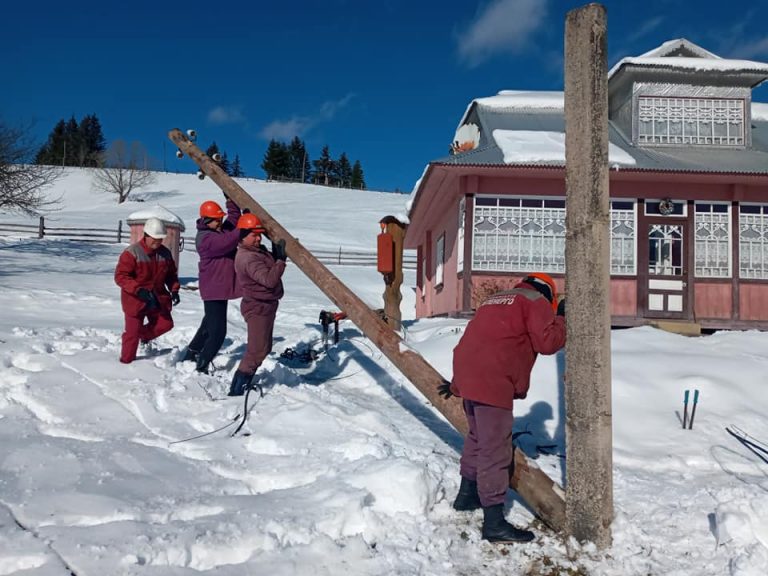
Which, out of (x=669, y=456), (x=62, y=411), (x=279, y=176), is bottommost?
(x=669, y=456)

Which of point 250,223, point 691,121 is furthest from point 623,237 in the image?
point 250,223

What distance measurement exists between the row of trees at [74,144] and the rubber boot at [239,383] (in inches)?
3078

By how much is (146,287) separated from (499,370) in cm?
422

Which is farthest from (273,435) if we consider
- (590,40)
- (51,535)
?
(590,40)

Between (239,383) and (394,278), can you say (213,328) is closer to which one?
(239,383)

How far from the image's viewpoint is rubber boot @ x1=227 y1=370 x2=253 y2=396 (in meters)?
5.57

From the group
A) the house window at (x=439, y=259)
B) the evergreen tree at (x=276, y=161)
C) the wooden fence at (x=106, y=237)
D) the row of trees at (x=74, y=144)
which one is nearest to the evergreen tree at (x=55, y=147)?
the row of trees at (x=74, y=144)

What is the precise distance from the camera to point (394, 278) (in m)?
8.32

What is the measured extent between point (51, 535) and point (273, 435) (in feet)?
6.47

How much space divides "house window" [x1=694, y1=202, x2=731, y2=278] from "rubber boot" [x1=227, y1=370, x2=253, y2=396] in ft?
31.8

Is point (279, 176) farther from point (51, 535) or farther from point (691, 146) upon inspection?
point (51, 535)

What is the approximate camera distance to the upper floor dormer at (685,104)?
12766mm

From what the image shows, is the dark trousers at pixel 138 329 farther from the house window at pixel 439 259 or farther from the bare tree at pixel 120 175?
the bare tree at pixel 120 175

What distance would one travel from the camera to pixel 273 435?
15.2ft
